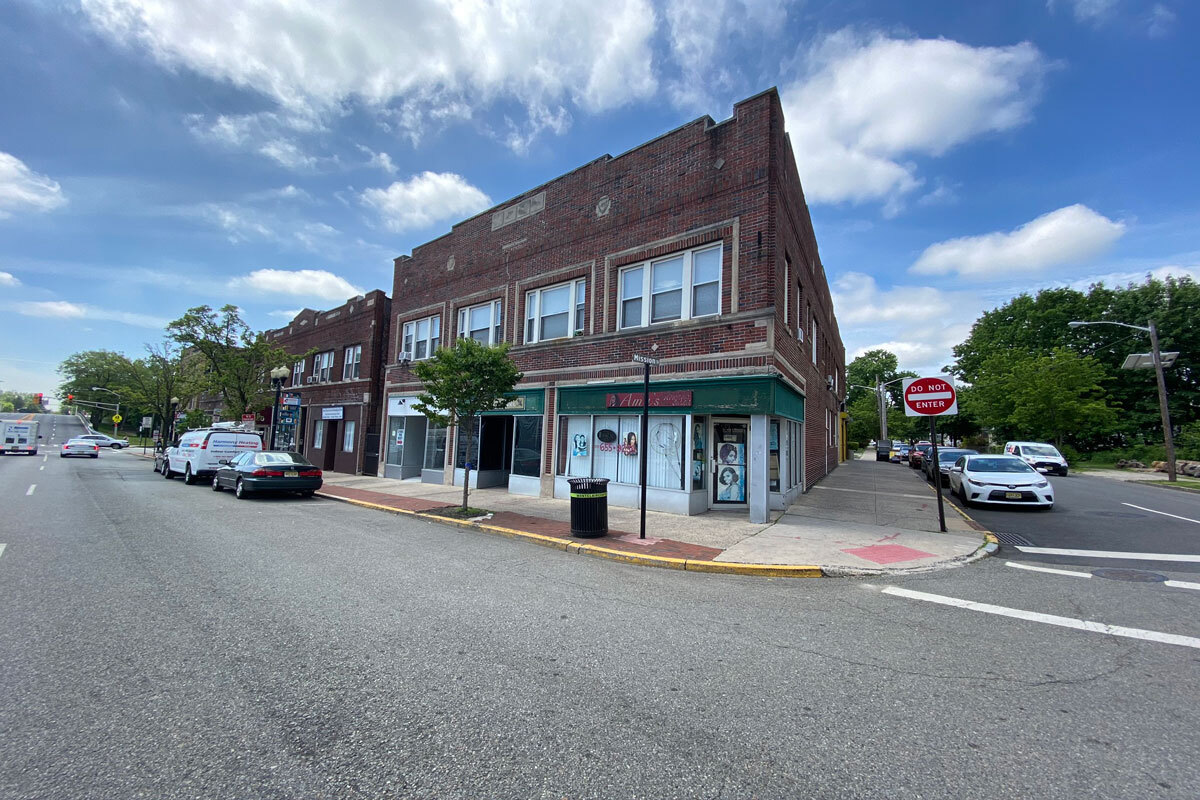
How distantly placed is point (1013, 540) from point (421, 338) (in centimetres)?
1879

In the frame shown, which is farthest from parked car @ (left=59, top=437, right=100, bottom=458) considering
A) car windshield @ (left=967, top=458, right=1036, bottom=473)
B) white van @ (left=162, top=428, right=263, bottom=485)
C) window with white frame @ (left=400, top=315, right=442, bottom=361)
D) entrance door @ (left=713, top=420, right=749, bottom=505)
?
car windshield @ (left=967, top=458, right=1036, bottom=473)

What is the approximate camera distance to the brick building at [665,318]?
11336 millimetres

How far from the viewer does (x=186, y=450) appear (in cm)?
1905

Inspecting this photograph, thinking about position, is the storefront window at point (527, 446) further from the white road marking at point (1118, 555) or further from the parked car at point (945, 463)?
the parked car at point (945, 463)

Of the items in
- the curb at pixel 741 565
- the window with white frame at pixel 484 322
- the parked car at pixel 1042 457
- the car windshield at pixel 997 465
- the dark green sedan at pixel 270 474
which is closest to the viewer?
the curb at pixel 741 565

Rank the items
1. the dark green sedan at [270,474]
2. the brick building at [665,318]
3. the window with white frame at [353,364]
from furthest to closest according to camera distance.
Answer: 1. the window with white frame at [353,364]
2. the dark green sedan at [270,474]
3. the brick building at [665,318]

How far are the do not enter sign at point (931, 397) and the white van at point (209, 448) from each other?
804 inches

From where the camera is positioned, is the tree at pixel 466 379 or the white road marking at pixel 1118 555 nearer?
the white road marking at pixel 1118 555

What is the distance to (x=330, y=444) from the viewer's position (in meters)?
25.5

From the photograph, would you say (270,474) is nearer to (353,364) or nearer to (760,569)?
(353,364)

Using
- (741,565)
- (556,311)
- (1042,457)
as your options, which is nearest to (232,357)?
(556,311)

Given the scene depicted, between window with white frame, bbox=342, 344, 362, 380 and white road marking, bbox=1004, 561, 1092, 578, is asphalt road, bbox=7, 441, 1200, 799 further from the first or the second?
window with white frame, bbox=342, 344, 362, 380

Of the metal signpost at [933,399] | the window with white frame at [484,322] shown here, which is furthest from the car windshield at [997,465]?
the window with white frame at [484,322]

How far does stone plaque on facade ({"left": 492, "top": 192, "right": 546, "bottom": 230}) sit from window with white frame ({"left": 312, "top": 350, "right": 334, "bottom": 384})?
1417 centimetres
